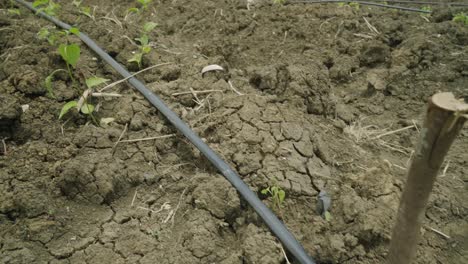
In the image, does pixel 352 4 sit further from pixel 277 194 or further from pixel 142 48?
pixel 277 194

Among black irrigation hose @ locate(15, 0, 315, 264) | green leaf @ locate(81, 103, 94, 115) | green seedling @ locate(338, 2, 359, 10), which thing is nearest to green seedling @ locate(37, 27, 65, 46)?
black irrigation hose @ locate(15, 0, 315, 264)

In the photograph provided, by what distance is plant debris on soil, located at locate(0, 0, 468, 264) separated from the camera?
161 centimetres

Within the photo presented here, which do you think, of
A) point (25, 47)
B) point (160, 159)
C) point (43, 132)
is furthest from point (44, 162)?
point (25, 47)

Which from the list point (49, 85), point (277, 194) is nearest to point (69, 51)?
point (49, 85)

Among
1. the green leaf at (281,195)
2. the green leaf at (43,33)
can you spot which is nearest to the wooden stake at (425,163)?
the green leaf at (281,195)

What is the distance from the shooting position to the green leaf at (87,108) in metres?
2.14

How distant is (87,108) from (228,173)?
1040mm

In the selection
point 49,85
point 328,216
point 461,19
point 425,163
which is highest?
point 425,163

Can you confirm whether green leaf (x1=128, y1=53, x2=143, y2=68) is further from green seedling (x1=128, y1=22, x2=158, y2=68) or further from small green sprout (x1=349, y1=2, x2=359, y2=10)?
small green sprout (x1=349, y1=2, x2=359, y2=10)

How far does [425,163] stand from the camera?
2.88 ft

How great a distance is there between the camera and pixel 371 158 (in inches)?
81.3

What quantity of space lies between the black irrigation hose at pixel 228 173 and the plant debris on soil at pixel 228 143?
0.05 meters

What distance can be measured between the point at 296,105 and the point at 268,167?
63cm

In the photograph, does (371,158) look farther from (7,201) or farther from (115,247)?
(7,201)
